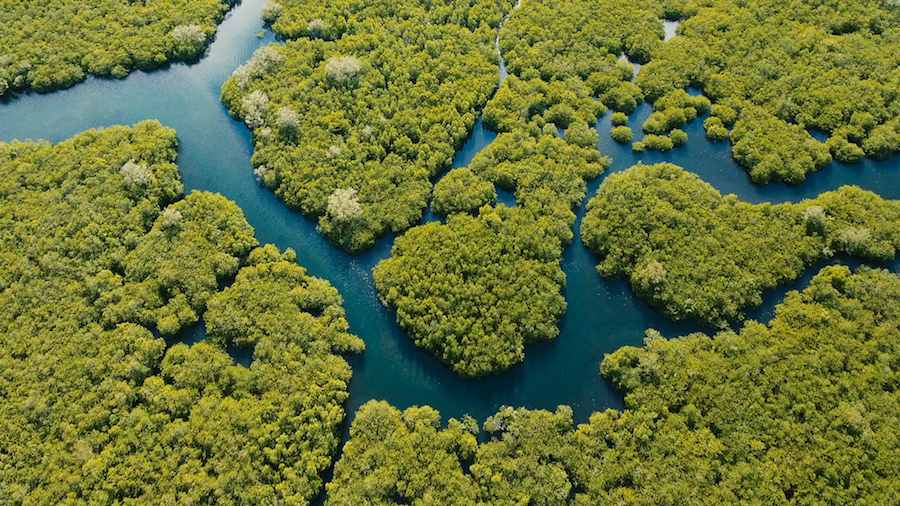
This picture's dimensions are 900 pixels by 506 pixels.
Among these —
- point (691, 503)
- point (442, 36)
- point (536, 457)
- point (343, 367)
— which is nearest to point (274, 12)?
point (442, 36)

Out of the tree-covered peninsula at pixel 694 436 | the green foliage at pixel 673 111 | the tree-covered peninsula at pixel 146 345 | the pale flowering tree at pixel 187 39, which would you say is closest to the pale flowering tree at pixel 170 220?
the tree-covered peninsula at pixel 146 345

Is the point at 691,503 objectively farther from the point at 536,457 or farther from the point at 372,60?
the point at 372,60

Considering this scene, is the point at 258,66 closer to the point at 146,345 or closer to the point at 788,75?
the point at 146,345

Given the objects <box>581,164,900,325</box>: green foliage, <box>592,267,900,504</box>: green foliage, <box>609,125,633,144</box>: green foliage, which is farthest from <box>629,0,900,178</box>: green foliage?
<box>592,267,900,504</box>: green foliage

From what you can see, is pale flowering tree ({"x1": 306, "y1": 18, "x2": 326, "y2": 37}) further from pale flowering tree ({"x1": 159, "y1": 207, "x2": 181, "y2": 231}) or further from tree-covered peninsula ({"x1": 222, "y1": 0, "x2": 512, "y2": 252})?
pale flowering tree ({"x1": 159, "y1": 207, "x2": 181, "y2": 231})

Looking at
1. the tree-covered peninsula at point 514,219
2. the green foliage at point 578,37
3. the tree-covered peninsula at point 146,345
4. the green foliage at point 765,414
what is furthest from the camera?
the green foliage at point 578,37

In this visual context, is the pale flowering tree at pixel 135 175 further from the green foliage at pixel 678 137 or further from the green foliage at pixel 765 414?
the green foliage at pixel 678 137

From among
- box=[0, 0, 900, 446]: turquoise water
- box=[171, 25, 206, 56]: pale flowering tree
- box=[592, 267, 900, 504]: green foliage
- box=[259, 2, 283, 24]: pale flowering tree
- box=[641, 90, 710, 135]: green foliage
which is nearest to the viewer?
box=[592, 267, 900, 504]: green foliage
